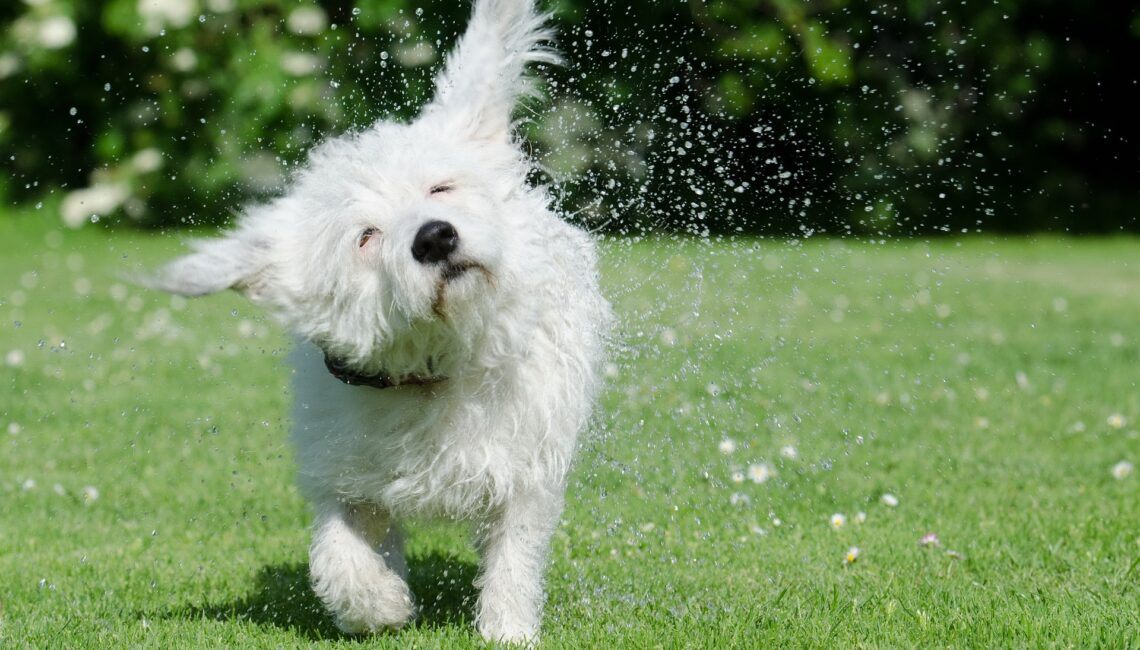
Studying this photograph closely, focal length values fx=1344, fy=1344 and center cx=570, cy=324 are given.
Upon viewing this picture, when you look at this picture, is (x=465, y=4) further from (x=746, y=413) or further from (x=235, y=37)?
(x=746, y=413)

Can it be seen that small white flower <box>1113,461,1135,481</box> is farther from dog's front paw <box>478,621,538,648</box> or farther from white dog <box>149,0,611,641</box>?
dog's front paw <box>478,621,538,648</box>

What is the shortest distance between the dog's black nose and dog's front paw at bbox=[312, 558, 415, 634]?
34.9 inches

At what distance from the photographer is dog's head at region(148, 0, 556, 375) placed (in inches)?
123

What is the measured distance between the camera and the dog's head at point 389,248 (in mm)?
3135

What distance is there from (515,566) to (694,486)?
1621mm

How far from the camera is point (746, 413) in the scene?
19.8 ft

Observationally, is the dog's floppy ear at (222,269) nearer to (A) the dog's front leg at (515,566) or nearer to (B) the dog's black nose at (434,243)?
(B) the dog's black nose at (434,243)

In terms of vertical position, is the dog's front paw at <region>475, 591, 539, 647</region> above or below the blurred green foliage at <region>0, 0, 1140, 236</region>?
above

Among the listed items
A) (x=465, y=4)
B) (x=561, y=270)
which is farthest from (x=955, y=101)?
(x=561, y=270)

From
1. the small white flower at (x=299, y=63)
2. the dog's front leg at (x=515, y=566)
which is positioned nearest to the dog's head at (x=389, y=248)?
the dog's front leg at (x=515, y=566)

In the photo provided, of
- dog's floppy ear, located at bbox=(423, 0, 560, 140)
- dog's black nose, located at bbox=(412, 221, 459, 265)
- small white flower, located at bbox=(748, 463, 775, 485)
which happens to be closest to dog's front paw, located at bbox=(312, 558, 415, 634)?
dog's black nose, located at bbox=(412, 221, 459, 265)

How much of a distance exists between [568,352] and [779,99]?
1069cm

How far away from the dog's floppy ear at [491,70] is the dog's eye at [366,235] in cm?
51

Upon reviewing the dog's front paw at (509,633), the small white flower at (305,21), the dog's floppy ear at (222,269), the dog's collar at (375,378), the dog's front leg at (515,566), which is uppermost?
the dog's floppy ear at (222,269)
